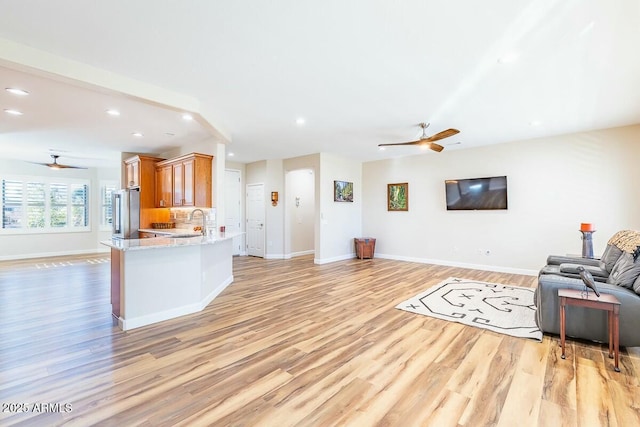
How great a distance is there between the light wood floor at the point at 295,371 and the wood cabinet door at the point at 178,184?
2290 mm

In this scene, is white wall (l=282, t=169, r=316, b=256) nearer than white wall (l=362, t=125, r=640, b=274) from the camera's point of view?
No

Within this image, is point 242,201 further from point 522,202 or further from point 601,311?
point 601,311

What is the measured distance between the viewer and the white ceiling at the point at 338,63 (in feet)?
6.85

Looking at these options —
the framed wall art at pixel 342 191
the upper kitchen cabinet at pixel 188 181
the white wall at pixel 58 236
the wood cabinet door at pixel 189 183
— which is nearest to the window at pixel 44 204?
the white wall at pixel 58 236

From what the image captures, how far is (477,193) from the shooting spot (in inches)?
248

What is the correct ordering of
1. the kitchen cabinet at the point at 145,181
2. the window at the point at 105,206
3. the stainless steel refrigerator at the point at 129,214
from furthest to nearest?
the window at the point at 105,206 → the kitchen cabinet at the point at 145,181 → the stainless steel refrigerator at the point at 129,214

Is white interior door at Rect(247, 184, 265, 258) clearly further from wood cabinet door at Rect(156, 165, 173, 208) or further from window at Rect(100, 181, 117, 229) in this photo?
window at Rect(100, 181, 117, 229)

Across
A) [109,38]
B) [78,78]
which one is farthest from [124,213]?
[109,38]

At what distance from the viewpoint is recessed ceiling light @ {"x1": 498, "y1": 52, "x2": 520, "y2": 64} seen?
2662 millimetres

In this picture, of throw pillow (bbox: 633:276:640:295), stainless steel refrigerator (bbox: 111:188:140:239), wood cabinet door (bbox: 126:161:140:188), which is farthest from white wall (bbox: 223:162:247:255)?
throw pillow (bbox: 633:276:640:295)

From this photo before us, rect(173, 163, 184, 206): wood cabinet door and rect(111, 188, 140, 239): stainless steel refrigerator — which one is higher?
rect(173, 163, 184, 206): wood cabinet door

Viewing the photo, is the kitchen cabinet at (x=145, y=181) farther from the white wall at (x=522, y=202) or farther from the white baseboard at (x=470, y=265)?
the white baseboard at (x=470, y=265)

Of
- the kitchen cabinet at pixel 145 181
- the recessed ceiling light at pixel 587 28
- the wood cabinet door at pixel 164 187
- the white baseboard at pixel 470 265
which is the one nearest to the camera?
the recessed ceiling light at pixel 587 28

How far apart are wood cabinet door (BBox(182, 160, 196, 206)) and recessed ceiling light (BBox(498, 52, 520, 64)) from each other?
4679mm
